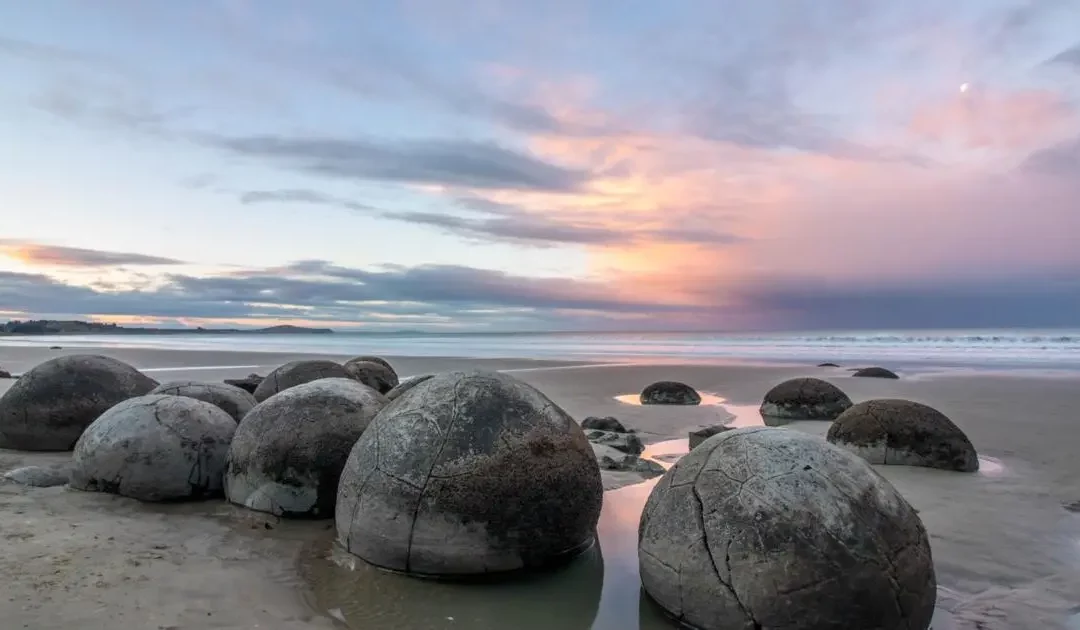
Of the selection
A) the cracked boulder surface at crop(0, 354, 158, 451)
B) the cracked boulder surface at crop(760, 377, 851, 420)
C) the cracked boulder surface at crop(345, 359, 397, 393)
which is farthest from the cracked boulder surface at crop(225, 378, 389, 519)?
the cracked boulder surface at crop(760, 377, 851, 420)

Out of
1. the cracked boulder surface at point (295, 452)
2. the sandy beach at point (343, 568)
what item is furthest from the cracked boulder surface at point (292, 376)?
the cracked boulder surface at point (295, 452)

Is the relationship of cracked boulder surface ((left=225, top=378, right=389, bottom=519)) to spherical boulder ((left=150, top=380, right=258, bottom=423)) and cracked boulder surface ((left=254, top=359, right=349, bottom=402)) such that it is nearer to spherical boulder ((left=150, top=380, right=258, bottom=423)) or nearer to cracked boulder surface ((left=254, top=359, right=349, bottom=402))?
spherical boulder ((left=150, top=380, right=258, bottom=423))

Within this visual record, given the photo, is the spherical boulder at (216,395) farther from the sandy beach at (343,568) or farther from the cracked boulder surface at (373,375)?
the cracked boulder surface at (373,375)

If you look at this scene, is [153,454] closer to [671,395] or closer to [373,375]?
[373,375]

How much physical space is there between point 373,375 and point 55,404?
631cm

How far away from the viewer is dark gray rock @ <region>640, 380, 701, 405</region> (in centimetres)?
1670

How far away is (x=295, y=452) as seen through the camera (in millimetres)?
6633

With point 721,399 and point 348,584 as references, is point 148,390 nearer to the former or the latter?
point 348,584

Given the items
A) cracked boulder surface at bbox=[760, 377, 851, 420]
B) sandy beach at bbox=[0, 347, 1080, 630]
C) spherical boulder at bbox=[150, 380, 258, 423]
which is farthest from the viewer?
cracked boulder surface at bbox=[760, 377, 851, 420]

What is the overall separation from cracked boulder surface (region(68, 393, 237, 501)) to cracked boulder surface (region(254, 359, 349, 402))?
376 centimetres

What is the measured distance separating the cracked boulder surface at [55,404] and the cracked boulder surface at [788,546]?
835 cm

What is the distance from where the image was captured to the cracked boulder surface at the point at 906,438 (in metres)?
8.99

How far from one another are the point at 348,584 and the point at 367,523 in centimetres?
44

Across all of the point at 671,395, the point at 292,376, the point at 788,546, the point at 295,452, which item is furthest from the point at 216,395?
the point at 671,395
